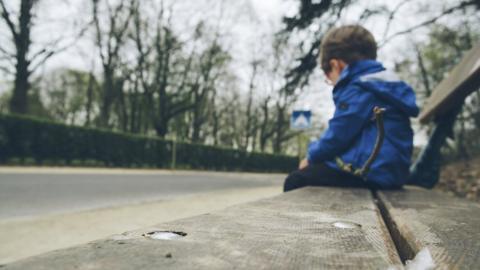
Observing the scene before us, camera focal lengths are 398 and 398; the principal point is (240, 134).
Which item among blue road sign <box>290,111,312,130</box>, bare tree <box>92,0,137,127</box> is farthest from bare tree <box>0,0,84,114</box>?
blue road sign <box>290,111,312,130</box>

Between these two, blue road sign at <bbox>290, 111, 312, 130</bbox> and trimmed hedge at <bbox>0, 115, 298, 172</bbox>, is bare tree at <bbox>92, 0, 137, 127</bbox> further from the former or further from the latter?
blue road sign at <bbox>290, 111, 312, 130</bbox>

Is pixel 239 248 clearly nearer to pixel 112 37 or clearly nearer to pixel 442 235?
pixel 442 235

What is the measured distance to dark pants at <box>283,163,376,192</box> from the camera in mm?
2301

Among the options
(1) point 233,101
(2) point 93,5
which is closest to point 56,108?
(1) point 233,101

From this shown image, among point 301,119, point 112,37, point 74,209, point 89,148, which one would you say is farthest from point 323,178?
point 112,37

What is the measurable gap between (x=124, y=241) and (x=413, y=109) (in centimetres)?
193

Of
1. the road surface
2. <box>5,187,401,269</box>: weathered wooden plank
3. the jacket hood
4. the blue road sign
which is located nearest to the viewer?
<box>5,187,401,269</box>: weathered wooden plank

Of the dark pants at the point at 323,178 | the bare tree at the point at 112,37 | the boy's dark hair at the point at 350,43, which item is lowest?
the dark pants at the point at 323,178

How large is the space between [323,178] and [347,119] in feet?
1.31

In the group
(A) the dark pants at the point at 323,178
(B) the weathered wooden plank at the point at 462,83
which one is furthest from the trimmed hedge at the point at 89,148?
(B) the weathered wooden plank at the point at 462,83

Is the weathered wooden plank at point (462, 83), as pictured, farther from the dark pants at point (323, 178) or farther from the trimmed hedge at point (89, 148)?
the trimmed hedge at point (89, 148)

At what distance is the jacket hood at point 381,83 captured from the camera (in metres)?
2.13

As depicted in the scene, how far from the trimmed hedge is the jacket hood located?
13.4 m

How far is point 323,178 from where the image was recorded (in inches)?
92.7
